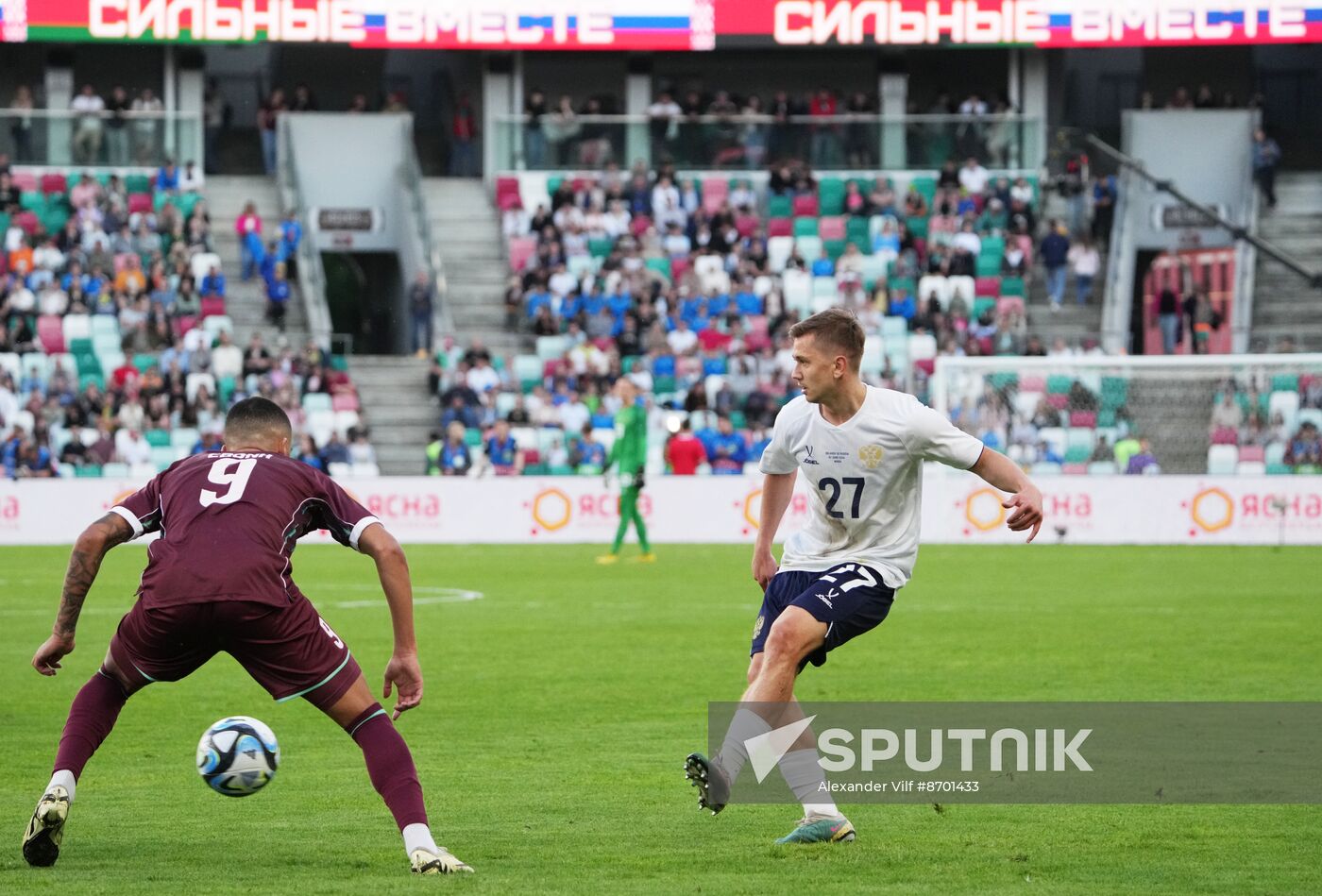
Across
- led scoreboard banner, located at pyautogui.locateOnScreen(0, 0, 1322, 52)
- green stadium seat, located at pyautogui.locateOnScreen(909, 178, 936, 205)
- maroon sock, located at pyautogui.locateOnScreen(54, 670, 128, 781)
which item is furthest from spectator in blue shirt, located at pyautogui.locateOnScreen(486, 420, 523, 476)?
maroon sock, located at pyautogui.locateOnScreen(54, 670, 128, 781)

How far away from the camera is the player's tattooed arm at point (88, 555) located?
623 centimetres

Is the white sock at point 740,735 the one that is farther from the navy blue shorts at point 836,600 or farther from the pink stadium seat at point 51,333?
the pink stadium seat at point 51,333

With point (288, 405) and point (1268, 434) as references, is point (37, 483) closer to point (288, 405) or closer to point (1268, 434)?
point (288, 405)

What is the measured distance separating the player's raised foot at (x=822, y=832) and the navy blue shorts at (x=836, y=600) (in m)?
0.56

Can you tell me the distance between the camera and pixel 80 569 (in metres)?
6.29

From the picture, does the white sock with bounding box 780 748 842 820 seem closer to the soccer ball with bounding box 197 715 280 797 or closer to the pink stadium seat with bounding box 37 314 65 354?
the soccer ball with bounding box 197 715 280 797

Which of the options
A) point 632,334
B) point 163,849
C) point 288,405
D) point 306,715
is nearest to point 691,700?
point 306,715

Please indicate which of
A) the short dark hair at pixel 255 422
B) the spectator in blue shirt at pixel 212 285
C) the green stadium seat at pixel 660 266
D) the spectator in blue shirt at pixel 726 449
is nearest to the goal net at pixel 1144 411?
the spectator in blue shirt at pixel 726 449

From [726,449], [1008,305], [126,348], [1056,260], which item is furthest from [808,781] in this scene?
[1056,260]

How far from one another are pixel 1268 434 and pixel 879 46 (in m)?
17.7

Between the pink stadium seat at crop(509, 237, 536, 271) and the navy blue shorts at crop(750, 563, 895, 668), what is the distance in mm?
29247

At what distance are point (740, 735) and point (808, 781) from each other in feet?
1.47

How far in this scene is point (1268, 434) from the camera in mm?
26391

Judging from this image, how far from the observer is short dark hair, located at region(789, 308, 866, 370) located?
21.9 ft
